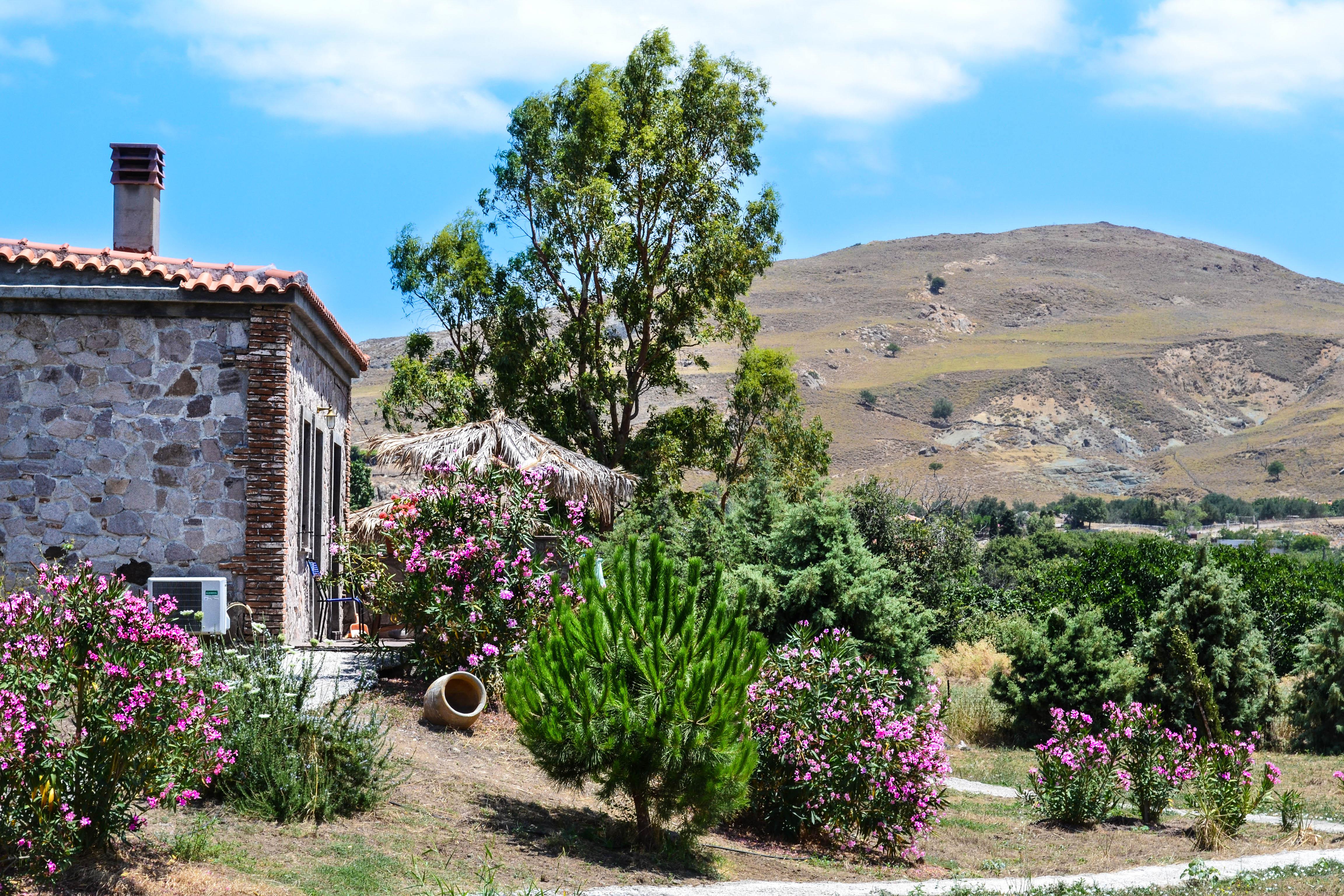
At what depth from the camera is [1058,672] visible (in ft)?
49.2

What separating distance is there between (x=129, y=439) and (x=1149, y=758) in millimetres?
10151

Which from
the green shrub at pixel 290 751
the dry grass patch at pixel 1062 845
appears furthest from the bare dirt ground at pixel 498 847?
the green shrub at pixel 290 751

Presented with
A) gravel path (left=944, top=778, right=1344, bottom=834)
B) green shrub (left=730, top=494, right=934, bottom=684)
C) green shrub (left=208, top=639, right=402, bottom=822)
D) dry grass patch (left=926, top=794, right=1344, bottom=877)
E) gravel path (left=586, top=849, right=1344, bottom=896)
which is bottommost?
gravel path (left=944, top=778, right=1344, bottom=834)

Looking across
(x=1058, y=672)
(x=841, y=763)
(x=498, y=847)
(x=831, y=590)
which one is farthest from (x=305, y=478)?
(x=1058, y=672)

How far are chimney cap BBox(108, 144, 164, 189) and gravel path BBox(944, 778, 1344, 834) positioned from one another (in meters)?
11.2

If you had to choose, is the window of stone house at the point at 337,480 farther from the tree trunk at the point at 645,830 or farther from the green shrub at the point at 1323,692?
the green shrub at the point at 1323,692

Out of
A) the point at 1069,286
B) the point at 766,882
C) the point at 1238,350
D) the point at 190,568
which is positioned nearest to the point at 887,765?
the point at 766,882

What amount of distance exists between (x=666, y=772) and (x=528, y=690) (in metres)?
1.06

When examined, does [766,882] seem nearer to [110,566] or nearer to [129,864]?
[129,864]

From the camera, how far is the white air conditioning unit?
1123 cm

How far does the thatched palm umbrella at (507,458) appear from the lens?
51.5 feet

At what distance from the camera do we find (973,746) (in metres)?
15.9

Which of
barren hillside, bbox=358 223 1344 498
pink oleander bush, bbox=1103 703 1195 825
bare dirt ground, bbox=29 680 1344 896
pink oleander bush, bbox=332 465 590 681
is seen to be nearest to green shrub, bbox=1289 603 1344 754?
bare dirt ground, bbox=29 680 1344 896

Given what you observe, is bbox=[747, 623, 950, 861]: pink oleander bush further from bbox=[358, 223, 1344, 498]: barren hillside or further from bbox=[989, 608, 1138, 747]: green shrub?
bbox=[358, 223, 1344, 498]: barren hillside
